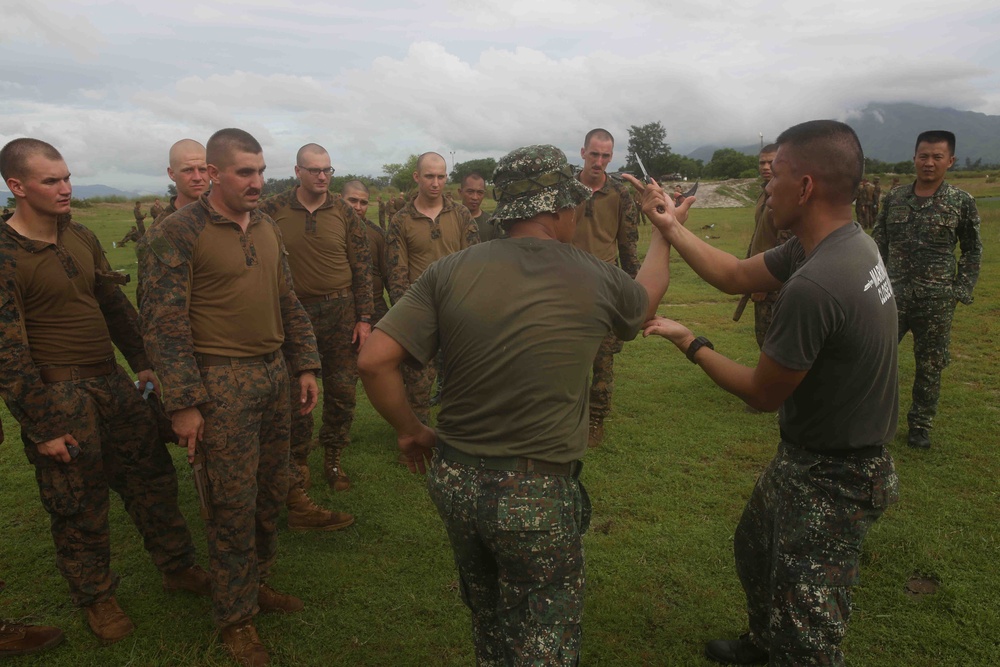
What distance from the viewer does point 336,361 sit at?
5.48 meters

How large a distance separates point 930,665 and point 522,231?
9.78 ft

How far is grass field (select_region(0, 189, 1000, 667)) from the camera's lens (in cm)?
337

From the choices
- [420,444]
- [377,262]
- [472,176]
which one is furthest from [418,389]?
[420,444]

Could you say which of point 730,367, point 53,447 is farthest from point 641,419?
point 53,447

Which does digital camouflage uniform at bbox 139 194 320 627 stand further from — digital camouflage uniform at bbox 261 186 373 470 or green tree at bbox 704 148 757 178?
green tree at bbox 704 148 757 178

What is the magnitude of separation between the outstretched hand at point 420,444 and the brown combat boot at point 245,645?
1557 mm

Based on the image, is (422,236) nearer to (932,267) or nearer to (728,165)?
(932,267)

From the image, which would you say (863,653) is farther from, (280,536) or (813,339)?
(280,536)

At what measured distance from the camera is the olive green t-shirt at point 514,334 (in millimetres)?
2225

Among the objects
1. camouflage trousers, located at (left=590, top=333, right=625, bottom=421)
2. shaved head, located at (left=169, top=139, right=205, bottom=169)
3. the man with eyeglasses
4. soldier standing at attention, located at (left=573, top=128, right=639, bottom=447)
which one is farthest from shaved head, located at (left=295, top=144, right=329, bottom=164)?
camouflage trousers, located at (left=590, top=333, right=625, bottom=421)

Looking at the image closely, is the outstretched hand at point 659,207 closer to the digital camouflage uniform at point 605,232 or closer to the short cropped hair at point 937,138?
the digital camouflage uniform at point 605,232

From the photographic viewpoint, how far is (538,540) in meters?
2.20

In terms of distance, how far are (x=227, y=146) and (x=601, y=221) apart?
349cm

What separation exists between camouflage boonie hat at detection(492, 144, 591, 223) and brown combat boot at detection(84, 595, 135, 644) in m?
3.21
